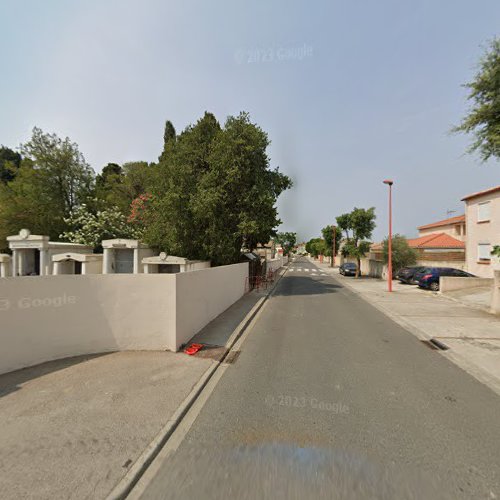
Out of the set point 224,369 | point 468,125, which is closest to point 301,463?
point 224,369

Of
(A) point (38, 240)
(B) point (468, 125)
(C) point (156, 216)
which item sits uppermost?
(B) point (468, 125)

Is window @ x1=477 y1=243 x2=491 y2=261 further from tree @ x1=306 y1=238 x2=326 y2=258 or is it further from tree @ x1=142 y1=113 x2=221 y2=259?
tree @ x1=306 y1=238 x2=326 y2=258

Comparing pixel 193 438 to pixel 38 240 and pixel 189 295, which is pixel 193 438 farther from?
pixel 38 240

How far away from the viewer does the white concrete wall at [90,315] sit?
465 centimetres

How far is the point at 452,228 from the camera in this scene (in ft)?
114

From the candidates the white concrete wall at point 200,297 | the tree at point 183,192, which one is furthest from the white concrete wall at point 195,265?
the white concrete wall at point 200,297

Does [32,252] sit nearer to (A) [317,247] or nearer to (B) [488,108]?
(B) [488,108]

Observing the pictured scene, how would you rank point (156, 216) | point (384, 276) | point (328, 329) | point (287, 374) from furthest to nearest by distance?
point (384, 276), point (156, 216), point (328, 329), point (287, 374)

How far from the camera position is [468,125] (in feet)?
31.0

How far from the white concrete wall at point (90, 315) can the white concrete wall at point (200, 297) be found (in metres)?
0.03

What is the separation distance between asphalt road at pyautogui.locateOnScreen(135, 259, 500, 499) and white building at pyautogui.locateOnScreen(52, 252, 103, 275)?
16823 millimetres

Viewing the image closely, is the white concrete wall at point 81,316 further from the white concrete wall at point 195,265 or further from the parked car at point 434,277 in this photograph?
the parked car at point 434,277

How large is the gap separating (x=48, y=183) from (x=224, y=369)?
31.3m

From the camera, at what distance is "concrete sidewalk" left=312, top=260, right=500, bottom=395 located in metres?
5.41
